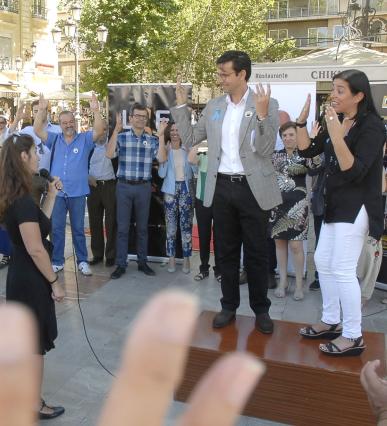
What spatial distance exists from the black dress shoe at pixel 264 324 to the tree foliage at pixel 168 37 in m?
18.2

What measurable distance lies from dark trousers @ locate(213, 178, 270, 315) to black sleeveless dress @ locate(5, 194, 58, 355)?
3.99 feet

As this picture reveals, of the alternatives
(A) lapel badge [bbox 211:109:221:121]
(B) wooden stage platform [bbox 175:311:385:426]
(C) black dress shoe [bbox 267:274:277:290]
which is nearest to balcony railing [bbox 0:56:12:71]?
(C) black dress shoe [bbox 267:274:277:290]

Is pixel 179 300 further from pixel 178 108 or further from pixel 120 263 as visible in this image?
pixel 120 263

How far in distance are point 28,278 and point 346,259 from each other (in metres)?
1.92

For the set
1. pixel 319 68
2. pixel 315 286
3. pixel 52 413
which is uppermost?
pixel 319 68

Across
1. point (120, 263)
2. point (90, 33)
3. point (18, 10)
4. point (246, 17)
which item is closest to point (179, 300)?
point (120, 263)

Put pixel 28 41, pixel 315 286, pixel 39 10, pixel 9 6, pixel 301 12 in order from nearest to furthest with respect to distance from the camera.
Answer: pixel 315 286
pixel 9 6
pixel 28 41
pixel 39 10
pixel 301 12

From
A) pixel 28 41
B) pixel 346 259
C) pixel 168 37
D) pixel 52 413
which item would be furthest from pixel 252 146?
pixel 28 41

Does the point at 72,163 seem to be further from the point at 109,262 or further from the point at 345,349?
the point at 345,349

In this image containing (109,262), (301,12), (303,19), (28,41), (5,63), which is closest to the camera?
(109,262)

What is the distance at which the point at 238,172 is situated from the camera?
3482mm

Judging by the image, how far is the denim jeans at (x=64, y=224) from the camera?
19.9 feet

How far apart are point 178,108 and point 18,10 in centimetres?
3488

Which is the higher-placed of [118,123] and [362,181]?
[118,123]
